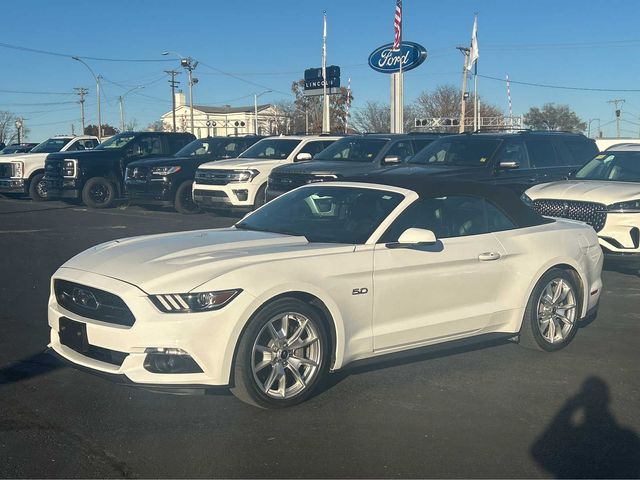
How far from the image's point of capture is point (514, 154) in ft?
44.4

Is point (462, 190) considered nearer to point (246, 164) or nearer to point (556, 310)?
point (556, 310)

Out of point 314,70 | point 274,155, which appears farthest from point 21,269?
point 314,70

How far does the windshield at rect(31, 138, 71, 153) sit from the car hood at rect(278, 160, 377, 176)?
1253 centimetres

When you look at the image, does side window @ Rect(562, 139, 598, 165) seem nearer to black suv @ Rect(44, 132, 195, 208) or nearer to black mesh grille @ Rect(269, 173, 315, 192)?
black mesh grille @ Rect(269, 173, 315, 192)

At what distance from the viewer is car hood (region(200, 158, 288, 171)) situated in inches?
679

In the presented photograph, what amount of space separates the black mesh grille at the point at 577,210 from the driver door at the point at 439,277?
3970mm

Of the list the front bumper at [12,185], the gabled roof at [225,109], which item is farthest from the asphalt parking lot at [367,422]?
the gabled roof at [225,109]

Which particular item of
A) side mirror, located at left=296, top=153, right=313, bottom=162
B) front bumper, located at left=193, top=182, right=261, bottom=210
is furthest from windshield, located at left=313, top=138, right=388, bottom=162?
front bumper, located at left=193, top=182, right=261, bottom=210

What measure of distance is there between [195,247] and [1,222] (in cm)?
1316

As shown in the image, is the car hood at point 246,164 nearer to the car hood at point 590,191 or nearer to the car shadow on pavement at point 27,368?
the car hood at point 590,191

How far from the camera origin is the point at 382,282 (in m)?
5.65

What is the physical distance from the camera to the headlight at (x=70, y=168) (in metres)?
20.6

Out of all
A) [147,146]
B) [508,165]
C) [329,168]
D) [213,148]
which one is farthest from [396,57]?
[508,165]

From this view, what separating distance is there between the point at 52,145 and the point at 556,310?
22.1m
